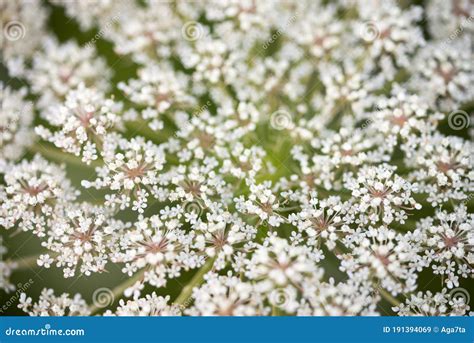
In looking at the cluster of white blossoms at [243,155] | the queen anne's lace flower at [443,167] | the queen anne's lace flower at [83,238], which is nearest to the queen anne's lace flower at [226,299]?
the cluster of white blossoms at [243,155]

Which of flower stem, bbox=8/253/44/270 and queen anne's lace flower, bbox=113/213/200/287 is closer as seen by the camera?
queen anne's lace flower, bbox=113/213/200/287

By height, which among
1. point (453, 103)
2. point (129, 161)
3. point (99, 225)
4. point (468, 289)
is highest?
point (453, 103)

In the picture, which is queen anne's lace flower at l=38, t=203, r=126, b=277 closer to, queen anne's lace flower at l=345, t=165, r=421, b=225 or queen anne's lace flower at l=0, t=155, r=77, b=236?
queen anne's lace flower at l=0, t=155, r=77, b=236

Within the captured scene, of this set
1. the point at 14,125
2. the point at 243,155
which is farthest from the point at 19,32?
the point at 243,155

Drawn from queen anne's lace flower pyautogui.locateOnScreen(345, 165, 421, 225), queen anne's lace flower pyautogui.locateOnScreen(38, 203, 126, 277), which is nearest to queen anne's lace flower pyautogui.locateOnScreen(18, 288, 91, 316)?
queen anne's lace flower pyautogui.locateOnScreen(38, 203, 126, 277)

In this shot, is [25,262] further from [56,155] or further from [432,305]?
[432,305]

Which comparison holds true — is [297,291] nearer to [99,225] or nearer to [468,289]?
[468,289]
